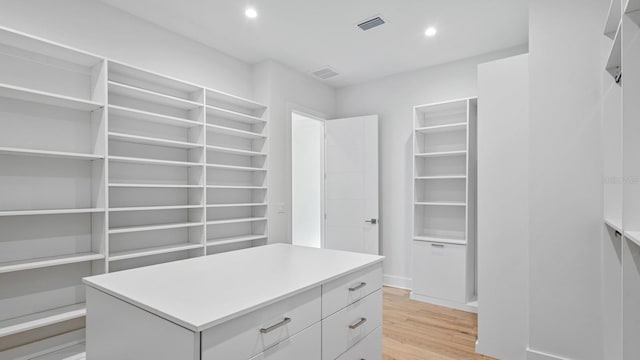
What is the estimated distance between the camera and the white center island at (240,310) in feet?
3.31

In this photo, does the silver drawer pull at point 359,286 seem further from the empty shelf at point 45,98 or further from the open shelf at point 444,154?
the open shelf at point 444,154

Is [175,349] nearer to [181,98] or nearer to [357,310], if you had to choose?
[357,310]

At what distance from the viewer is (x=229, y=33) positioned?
325 cm

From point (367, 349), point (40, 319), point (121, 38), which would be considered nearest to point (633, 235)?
point (367, 349)

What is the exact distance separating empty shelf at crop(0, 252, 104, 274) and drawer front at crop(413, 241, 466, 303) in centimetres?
322

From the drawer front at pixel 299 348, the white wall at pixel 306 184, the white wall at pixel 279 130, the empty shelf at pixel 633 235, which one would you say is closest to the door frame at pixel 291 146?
the white wall at pixel 279 130

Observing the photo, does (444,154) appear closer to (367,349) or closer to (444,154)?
(444,154)

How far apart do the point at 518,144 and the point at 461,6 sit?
1.29 m

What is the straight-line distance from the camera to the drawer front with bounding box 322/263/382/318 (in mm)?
1435

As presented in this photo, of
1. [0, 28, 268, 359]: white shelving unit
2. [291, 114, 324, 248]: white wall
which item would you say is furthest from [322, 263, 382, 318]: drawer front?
[291, 114, 324, 248]: white wall

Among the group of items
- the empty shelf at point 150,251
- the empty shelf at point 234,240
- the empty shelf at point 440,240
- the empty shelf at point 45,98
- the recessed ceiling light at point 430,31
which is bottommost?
the empty shelf at point 440,240

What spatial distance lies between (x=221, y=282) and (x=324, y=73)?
359cm

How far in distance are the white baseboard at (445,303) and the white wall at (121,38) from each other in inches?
129

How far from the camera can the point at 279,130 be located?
4.00 meters
